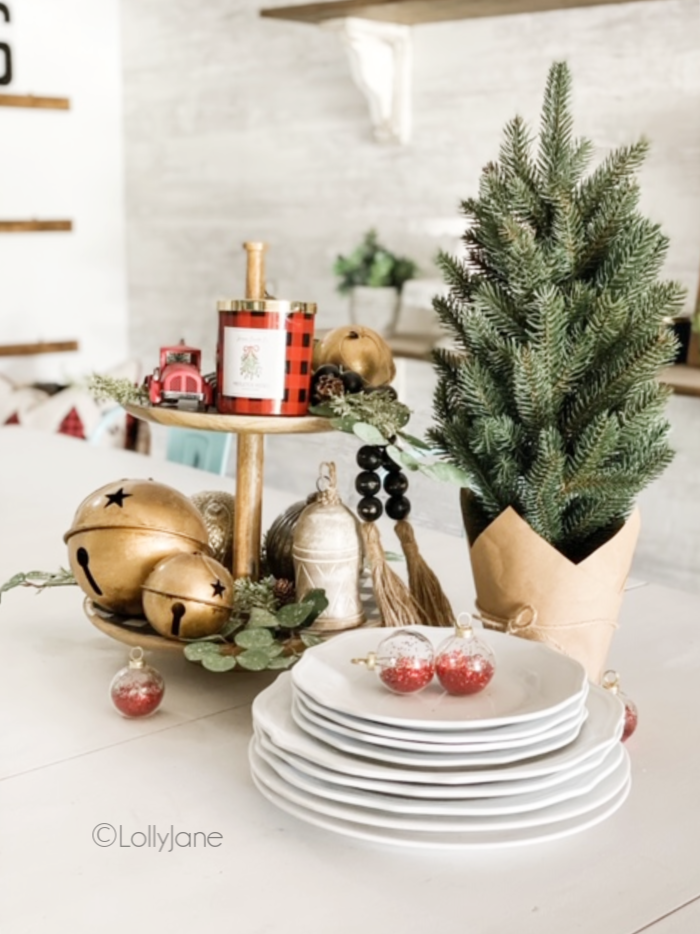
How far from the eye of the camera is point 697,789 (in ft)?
2.84

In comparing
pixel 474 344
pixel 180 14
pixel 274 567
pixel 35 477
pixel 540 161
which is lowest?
pixel 35 477

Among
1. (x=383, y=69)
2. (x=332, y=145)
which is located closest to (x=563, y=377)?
(x=383, y=69)

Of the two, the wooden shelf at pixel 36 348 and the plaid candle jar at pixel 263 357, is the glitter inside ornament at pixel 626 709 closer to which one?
the plaid candle jar at pixel 263 357

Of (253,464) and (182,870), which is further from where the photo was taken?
(253,464)

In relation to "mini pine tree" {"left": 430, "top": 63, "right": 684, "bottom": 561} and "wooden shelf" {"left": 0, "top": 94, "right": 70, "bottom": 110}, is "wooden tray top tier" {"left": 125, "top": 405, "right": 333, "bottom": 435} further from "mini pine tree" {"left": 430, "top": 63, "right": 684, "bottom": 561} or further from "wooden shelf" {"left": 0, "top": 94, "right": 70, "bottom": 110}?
"wooden shelf" {"left": 0, "top": 94, "right": 70, "bottom": 110}

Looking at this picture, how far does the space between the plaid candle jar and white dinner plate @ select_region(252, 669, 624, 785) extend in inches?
9.8

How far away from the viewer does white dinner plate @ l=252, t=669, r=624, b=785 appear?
→ 767 mm

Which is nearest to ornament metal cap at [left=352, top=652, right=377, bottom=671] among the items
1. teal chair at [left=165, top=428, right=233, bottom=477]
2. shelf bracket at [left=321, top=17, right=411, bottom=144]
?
teal chair at [left=165, top=428, right=233, bottom=477]

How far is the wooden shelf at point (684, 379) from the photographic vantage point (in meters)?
2.93

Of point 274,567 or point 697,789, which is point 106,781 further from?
point 697,789

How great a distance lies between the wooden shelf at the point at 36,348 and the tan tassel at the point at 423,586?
384 cm

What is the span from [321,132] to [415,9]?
0.72 metres

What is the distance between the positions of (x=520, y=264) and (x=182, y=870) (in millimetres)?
A: 522

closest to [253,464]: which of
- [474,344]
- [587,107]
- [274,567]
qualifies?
[274,567]
